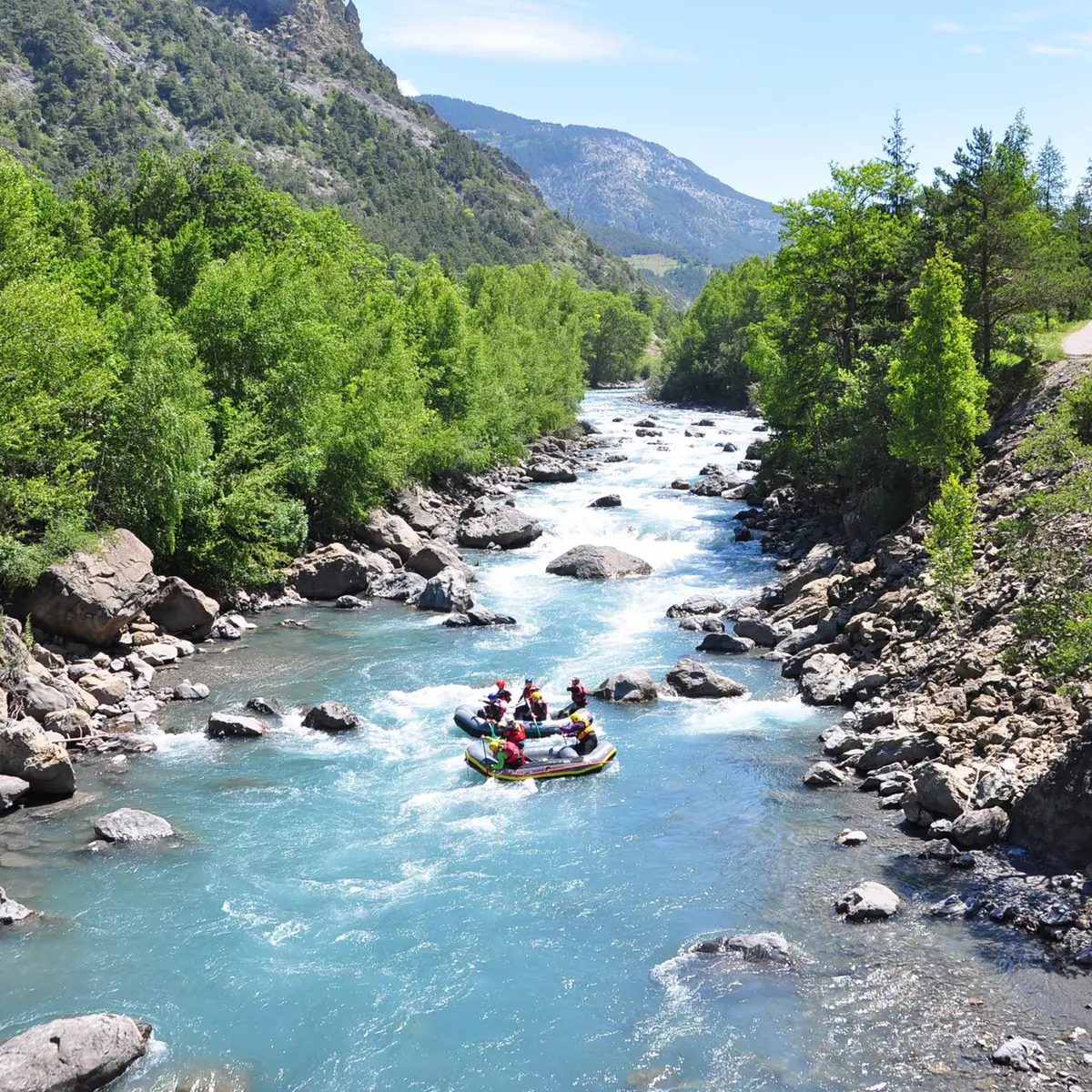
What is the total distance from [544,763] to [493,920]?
21.3 ft

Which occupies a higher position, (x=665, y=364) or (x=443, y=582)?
(x=665, y=364)

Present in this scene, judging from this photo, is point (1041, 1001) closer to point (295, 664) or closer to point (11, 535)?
point (295, 664)

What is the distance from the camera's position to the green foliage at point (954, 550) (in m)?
27.6

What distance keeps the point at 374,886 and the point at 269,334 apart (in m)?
25.8

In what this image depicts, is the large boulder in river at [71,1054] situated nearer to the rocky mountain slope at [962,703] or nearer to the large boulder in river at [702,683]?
the rocky mountain slope at [962,703]

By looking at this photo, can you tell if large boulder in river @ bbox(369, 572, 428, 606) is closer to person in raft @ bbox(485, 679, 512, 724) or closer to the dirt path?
person in raft @ bbox(485, 679, 512, 724)

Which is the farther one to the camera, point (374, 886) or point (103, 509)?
point (103, 509)

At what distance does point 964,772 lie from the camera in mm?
20984

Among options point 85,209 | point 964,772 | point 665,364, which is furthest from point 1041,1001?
point 665,364

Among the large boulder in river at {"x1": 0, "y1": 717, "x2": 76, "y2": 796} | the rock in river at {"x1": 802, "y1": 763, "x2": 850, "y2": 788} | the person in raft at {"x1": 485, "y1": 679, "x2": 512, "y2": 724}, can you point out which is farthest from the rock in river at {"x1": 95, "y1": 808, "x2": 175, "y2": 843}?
the rock in river at {"x1": 802, "y1": 763, "x2": 850, "y2": 788}

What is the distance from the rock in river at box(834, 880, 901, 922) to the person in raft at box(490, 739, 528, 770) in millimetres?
8229

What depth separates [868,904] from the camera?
17.4 metres

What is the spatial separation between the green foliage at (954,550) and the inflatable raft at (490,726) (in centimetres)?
1101

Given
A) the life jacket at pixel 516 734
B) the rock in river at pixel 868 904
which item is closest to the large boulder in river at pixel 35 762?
the life jacket at pixel 516 734
